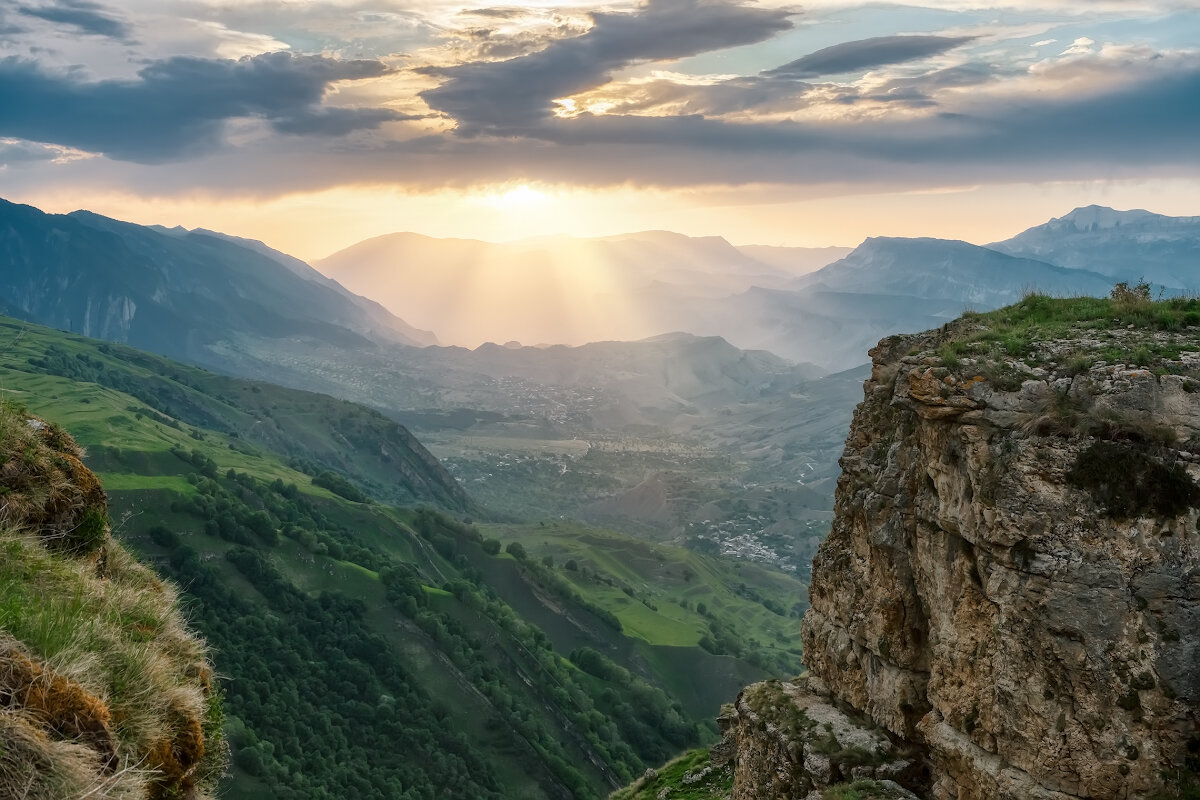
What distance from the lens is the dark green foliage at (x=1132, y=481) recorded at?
51.8ft

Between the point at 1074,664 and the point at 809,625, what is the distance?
11326 millimetres

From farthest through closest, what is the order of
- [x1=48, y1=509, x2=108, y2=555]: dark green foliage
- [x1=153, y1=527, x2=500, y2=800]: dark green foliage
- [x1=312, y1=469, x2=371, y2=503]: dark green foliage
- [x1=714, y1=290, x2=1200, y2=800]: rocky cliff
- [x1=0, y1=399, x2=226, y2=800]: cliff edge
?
[x1=312, y1=469, x2=371, y2=503]: dark green foliage < [x1=153, y1=527, x2=500, y2=800]: dark green foliage < [x1=714, y1=290, x2=1200, y2=800]: rocky cliff < [x1=48, y1=509, x2=108, y2=555]: dark green foliage < [x1=0, y1=399, x2=226, y2=800]: cliff edge

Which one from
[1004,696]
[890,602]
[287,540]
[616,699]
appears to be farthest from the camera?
[287,540]

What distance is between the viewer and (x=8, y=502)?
10.9m

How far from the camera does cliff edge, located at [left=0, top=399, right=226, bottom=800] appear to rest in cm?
691

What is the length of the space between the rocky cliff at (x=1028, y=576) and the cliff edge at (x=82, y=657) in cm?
1474

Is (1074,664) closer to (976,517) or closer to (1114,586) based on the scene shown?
(1114,586)

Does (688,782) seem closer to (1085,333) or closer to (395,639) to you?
(1085,333)

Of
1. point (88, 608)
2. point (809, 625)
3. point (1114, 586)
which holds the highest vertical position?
point (88, 608)

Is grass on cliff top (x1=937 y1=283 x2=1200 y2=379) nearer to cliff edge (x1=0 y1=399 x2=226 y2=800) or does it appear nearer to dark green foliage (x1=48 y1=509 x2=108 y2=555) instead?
cliff edge (x1=0 y1=399 x2=226 y2=800)

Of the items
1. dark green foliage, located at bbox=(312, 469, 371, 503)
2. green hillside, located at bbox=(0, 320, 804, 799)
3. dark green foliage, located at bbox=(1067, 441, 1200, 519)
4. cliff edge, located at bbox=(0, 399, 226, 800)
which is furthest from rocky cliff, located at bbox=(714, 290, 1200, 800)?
dark green foliage, located at bbox=(312, 469, 371, 503)

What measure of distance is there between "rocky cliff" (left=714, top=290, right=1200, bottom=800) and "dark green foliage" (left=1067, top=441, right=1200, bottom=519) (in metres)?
0.03

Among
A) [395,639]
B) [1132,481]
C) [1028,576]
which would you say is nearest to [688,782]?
[1028,576]


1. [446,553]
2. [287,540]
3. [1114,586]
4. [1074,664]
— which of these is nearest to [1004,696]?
[1074,664]
